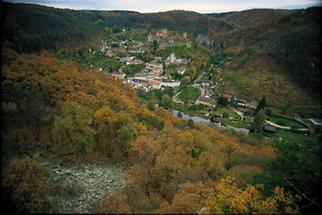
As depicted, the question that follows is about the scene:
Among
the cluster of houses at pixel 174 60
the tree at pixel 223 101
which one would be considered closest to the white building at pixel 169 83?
the tree at pixel 223 101

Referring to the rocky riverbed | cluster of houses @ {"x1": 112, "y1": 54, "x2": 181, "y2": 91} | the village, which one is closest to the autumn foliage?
the rocky riverbed

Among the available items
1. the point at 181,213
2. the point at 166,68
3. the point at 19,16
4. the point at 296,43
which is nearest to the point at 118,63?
the point at 166,68

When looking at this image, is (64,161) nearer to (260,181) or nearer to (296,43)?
(260,181)

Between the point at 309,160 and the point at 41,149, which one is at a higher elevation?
the point at 309,160

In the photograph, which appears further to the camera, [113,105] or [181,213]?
[113,105]

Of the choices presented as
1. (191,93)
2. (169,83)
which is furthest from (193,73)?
(191,93)

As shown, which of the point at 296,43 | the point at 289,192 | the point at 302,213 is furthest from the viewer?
the point at 296,43
